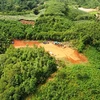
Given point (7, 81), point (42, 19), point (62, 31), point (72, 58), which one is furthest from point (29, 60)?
point (42, 19)

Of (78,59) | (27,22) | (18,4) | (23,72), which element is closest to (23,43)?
(27,22)

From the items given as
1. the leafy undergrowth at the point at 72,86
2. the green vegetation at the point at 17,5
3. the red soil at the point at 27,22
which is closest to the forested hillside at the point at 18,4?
the green vegetation at the point at 17,5

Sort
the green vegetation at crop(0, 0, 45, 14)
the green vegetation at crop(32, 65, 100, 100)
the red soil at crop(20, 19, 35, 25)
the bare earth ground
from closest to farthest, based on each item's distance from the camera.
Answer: the green vegetation at crop(32, 65, 100, 100)
the bare earth ground
the red soil at crop(20, 19, 35, 25)
the green vegetation at crop(0, 0, 45, 14)

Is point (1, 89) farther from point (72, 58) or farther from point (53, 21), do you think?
point (53, 21)

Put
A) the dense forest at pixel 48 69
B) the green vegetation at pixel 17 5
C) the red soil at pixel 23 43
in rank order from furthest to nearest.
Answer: the green vegetation at pixel 17 5, the red soil at pixel 23 43, the dense forest at pixel 48 69

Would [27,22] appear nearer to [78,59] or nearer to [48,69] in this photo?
[78,59]

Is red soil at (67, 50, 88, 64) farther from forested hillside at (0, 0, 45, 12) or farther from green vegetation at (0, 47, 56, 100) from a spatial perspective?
forested hillside at (0, 0, 45, 12)

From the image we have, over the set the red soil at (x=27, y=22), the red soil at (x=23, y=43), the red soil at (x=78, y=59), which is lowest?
the red soil at (x=23, y=43)

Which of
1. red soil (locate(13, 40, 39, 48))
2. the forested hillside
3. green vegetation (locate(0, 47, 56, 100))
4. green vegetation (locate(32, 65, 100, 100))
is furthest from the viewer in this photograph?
the forested hillside

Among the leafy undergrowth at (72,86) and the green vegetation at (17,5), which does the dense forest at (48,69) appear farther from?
the green vegetation at (17,5)

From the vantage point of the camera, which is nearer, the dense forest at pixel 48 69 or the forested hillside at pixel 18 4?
the dense forest at pixel 48 69

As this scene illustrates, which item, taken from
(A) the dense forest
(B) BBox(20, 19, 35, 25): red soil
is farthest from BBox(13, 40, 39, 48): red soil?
(B) BBox(20, 19, 35, 25): red soil
